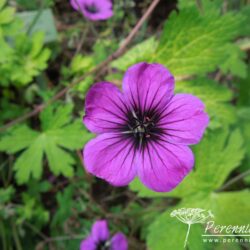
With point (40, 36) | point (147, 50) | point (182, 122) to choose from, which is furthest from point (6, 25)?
point (182, 122)

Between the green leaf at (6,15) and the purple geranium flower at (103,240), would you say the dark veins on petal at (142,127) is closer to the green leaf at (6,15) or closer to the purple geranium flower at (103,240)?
the purple geranium flower at (103,240)

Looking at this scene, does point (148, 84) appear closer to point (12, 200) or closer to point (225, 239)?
point (225, 239)

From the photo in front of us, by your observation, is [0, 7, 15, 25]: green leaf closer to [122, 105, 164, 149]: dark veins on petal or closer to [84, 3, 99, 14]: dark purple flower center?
[84, 3, 99, 14]: dark purple flower center

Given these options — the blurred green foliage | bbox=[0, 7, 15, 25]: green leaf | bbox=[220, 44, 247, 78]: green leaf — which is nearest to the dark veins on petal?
the blurred green foliage

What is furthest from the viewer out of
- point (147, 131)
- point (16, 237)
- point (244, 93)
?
point (244, 93)

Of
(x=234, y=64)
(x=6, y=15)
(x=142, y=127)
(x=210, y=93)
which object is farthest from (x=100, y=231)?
(x=234, y=64)

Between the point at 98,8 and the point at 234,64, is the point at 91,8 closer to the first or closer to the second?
the point at 98,8

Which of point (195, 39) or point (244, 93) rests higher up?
point (195, 39)
